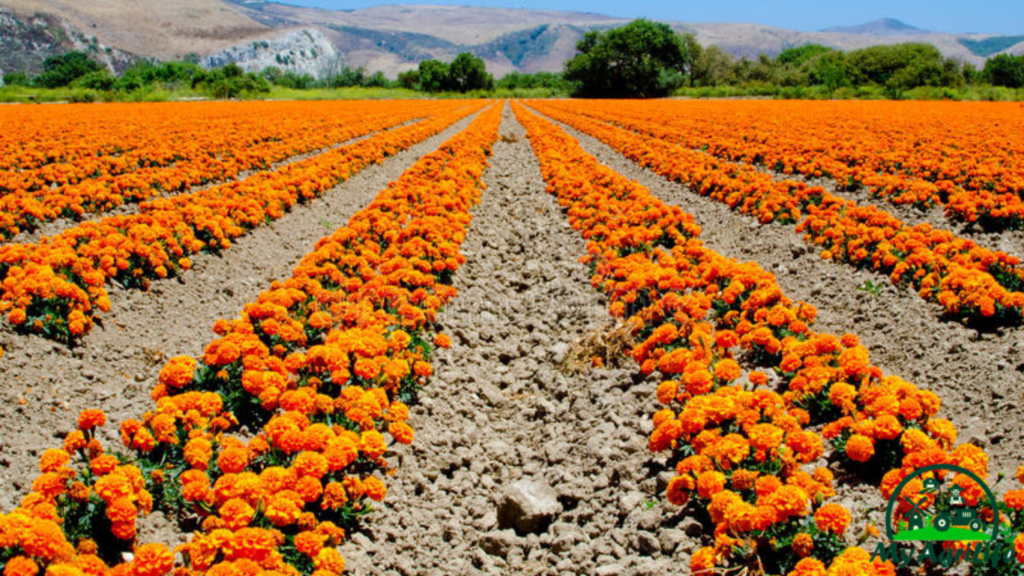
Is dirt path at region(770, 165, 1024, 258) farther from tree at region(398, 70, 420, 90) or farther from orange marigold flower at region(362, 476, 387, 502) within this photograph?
Result: tree at region(398, 70, 420, 90)

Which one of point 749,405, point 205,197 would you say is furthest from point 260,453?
point 205,197

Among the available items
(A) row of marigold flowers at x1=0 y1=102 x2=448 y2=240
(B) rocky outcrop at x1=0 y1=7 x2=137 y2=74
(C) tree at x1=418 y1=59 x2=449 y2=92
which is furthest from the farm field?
(B) rocky outcrop at x1=0 y1=7 x2=137 y2=74

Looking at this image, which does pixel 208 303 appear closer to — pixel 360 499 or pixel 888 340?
pixel 360 499

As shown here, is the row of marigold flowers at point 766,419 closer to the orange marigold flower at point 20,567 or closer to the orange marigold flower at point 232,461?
the orange marigold flower at point 232,461

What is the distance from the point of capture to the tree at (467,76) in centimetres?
9981

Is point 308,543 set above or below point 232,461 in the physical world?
below

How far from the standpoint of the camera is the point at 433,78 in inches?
3898

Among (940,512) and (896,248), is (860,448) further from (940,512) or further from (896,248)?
(896,248)

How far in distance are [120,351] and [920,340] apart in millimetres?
7923

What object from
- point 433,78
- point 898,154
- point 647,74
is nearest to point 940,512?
point 898,154

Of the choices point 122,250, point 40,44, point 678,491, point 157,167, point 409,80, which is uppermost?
point 40,44

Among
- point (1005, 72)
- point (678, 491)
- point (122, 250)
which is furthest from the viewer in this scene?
point (1005, 72)

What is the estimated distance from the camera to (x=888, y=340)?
604 centimetres

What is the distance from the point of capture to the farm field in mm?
3277
